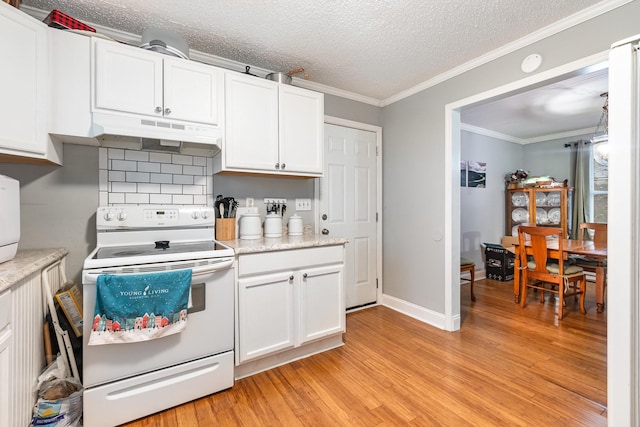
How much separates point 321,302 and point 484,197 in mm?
3802

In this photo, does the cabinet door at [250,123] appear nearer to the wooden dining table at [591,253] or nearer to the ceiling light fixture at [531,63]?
the ceiling light fixture at [531,63]

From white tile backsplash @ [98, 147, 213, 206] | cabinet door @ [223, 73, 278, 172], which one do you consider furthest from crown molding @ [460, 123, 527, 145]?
white tile backsplash @ [98, 147, 213, 206]

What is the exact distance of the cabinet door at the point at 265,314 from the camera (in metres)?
1.89

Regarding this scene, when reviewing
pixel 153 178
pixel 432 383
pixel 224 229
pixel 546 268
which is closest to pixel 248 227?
pixel 224 229

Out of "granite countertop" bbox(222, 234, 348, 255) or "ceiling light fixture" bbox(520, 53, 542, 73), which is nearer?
"granite countertop" bbox(222, 234, 348, 255)

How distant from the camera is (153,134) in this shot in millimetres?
1769

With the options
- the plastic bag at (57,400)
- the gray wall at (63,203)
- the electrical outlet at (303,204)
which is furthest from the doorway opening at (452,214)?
the gray wall at (63,203)

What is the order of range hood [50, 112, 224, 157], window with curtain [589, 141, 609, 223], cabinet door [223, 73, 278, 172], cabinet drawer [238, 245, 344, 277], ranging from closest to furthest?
range hood [50, 112, 224, 157] → cabinet drawer [238, 245, 344, 277] → cabinet door [223, 73, 278, 172] → window with curtain [589, 141, 609, 223]

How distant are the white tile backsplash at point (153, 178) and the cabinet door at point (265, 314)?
2.89 feet

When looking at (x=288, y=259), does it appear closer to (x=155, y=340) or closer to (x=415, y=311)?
(x=155, y=340)

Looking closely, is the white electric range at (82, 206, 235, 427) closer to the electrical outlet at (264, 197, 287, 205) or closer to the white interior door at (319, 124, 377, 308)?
the electrical outlet at (264, 197, 287, 205)

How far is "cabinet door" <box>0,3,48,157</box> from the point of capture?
142 cm

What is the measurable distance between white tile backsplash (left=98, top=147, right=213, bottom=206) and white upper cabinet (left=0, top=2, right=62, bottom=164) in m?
0.41

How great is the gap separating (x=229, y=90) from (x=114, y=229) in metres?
1.24
